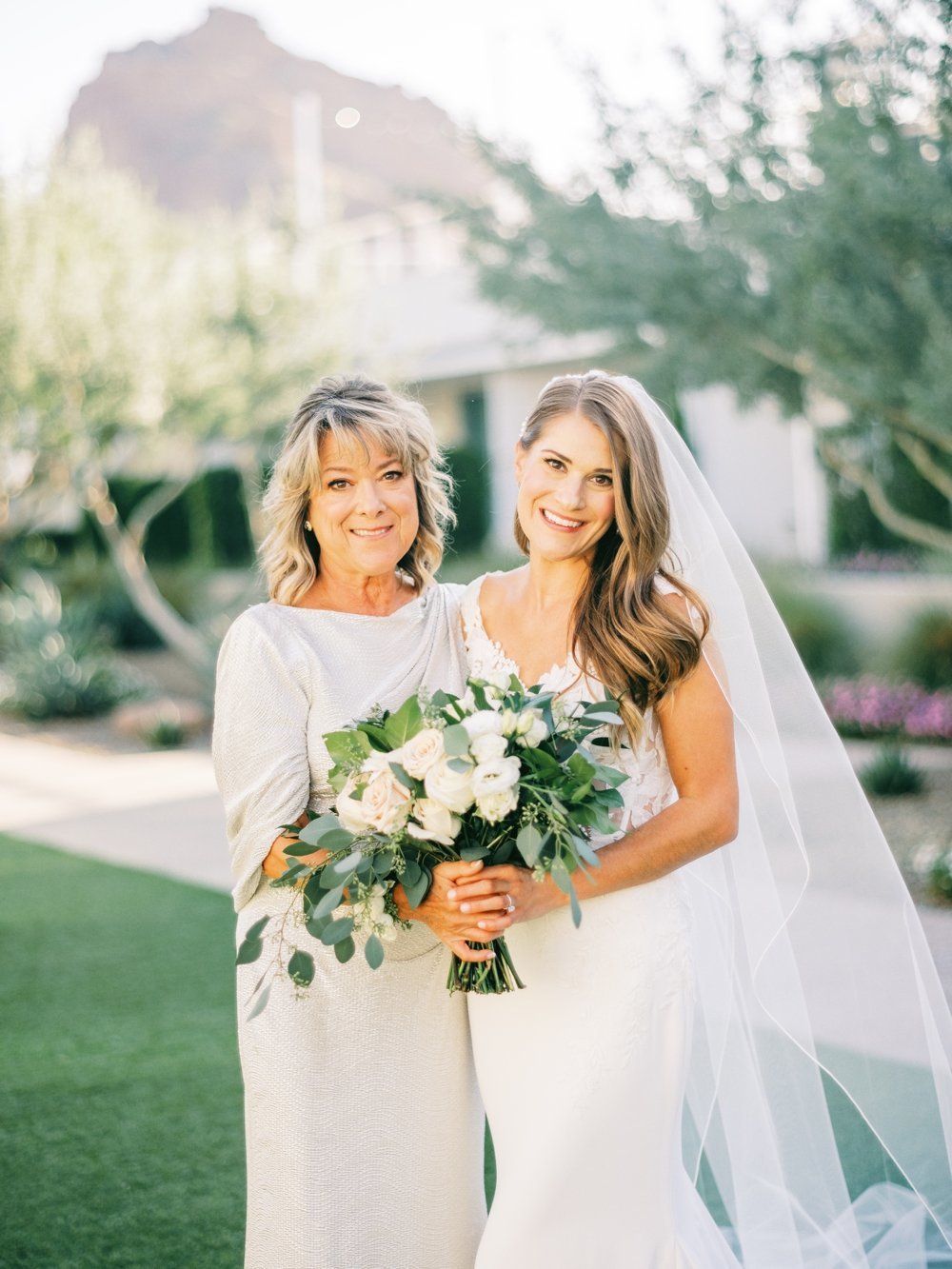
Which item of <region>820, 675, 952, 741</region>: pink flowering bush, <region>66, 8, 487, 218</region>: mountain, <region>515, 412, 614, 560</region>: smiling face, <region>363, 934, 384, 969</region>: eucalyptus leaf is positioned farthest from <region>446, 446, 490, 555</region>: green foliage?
<region>66, 8, 487, 218</region>: mountain

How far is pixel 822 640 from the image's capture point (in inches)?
510

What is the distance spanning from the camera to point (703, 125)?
294 inches

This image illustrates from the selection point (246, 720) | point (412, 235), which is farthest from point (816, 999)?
point (412, 235)

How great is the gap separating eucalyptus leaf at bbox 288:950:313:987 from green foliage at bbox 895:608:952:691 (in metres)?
10.2

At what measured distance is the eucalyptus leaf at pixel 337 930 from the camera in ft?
8.59

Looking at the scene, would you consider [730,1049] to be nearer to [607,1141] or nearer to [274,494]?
[607,1141]

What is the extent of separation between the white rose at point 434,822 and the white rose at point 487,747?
12 cm

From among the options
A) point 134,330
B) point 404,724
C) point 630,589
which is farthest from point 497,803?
point 134,330

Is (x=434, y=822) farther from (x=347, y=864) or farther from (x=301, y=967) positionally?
(x=301, y=967)

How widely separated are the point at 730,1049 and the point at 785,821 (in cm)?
60

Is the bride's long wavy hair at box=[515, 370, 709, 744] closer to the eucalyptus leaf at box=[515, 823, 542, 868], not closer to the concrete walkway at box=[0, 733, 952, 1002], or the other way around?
the eucalyptus leaf at box=[515, 823, 542, 868]

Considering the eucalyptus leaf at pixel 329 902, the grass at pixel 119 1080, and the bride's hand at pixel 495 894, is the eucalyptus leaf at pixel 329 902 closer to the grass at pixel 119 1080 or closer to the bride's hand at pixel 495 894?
the bride's hand at pixel 495 894

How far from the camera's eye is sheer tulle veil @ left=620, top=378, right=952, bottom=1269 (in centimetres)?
318

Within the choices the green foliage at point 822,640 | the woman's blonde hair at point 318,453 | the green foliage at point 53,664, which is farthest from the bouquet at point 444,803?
the green foliage at point 53,664
